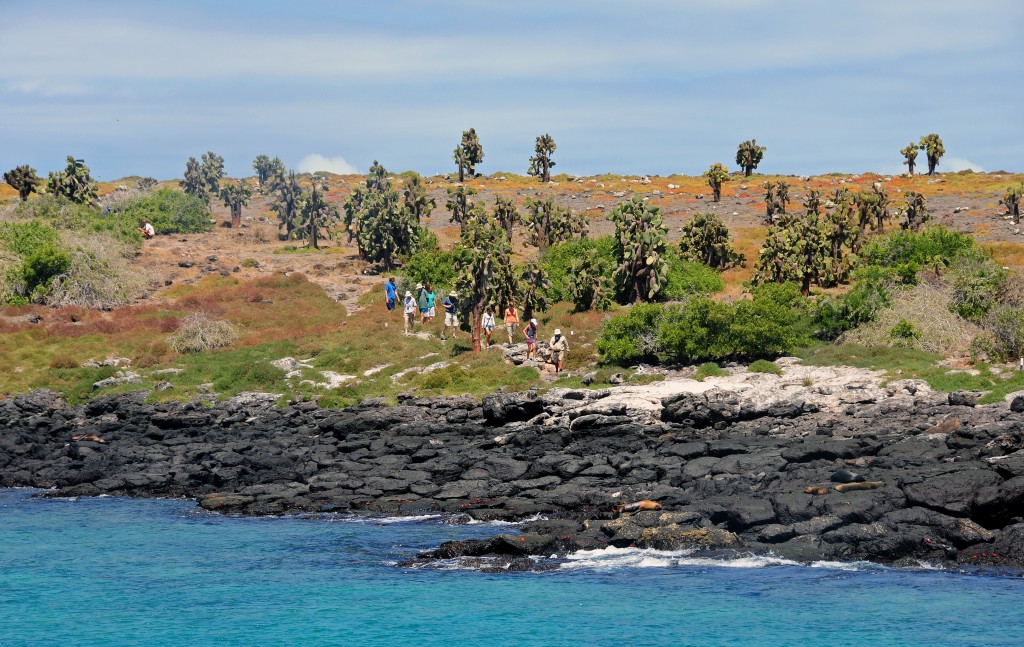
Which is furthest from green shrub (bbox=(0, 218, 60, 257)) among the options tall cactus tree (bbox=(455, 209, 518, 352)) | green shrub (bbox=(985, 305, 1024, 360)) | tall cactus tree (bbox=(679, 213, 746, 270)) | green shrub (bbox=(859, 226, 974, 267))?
green shrub (bbox=(985, 305, 1024, 360))

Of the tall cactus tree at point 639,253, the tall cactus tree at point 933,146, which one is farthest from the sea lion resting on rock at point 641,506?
the tall cactus tree at point 933,146

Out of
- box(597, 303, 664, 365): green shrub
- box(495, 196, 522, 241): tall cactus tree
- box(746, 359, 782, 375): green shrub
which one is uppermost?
box(495, 196, 522, 241): tall cactus tree

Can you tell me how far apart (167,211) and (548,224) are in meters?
37.3

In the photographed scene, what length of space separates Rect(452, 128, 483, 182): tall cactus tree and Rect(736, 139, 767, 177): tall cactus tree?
28190 mm

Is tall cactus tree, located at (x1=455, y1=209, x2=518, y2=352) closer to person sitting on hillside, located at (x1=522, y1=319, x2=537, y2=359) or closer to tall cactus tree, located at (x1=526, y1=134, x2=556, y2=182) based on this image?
person sitting on hillside, located at (x1=522, y1=319, x2=537, y2=359)

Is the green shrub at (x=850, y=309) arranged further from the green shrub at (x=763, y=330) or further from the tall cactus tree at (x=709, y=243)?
the tall cactus tree at (x=709, y=243)

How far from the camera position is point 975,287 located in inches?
1495

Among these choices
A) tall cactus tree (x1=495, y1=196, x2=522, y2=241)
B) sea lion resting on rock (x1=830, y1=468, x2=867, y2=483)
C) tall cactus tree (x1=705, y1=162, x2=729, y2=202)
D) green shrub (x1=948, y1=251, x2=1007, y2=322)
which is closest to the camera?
sea lion resting on rock (x1=830, y1=468, x2=867, y2=483)

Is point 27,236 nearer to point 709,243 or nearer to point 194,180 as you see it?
point 709,243

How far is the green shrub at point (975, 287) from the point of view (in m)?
37.1

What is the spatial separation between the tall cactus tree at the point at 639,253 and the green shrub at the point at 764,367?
1354 cm

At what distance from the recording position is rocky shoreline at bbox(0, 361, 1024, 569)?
18.8 m

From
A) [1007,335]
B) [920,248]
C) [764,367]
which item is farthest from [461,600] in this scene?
[920,248]

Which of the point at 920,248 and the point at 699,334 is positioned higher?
the point at 920,248
